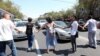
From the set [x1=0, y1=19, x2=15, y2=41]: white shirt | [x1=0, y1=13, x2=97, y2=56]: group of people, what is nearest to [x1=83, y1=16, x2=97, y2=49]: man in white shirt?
[x1=0, y1=13, x2=97, y2=56]: group of people

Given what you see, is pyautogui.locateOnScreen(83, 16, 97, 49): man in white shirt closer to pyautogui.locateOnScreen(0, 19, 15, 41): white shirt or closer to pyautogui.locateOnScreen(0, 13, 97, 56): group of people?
pyautogui.locateOnScreen(0, 13, 97, 56): group of people

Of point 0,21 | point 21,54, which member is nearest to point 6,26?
point 0,21

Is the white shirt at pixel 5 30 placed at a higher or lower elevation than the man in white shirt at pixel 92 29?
higher

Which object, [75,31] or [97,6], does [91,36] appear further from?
[97,6]

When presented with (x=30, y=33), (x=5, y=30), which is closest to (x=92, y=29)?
(x=30, y=33)

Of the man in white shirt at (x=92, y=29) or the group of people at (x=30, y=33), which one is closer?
the group of people at (x=30, y=33)

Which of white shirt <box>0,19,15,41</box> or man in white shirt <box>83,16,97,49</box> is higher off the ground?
white shirt <box>0,19,15,41</box>

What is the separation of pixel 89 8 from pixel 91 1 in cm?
363

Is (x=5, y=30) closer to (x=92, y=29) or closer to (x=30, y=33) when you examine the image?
(x=30, y=33)

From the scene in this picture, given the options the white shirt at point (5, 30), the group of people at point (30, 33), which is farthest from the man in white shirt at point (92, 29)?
the white shirt at point (5, 30)

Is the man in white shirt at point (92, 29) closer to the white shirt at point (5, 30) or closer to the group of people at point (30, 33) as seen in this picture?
the group of people at point (30, 33)

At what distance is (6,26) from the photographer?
26.8 ft

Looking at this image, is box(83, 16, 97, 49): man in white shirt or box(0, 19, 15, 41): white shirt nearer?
box(0, 19, 15, 41): white shirt

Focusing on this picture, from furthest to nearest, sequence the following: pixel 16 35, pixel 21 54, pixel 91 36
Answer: pixel 16 35 → pixel 91 36 → pixel 21 54
